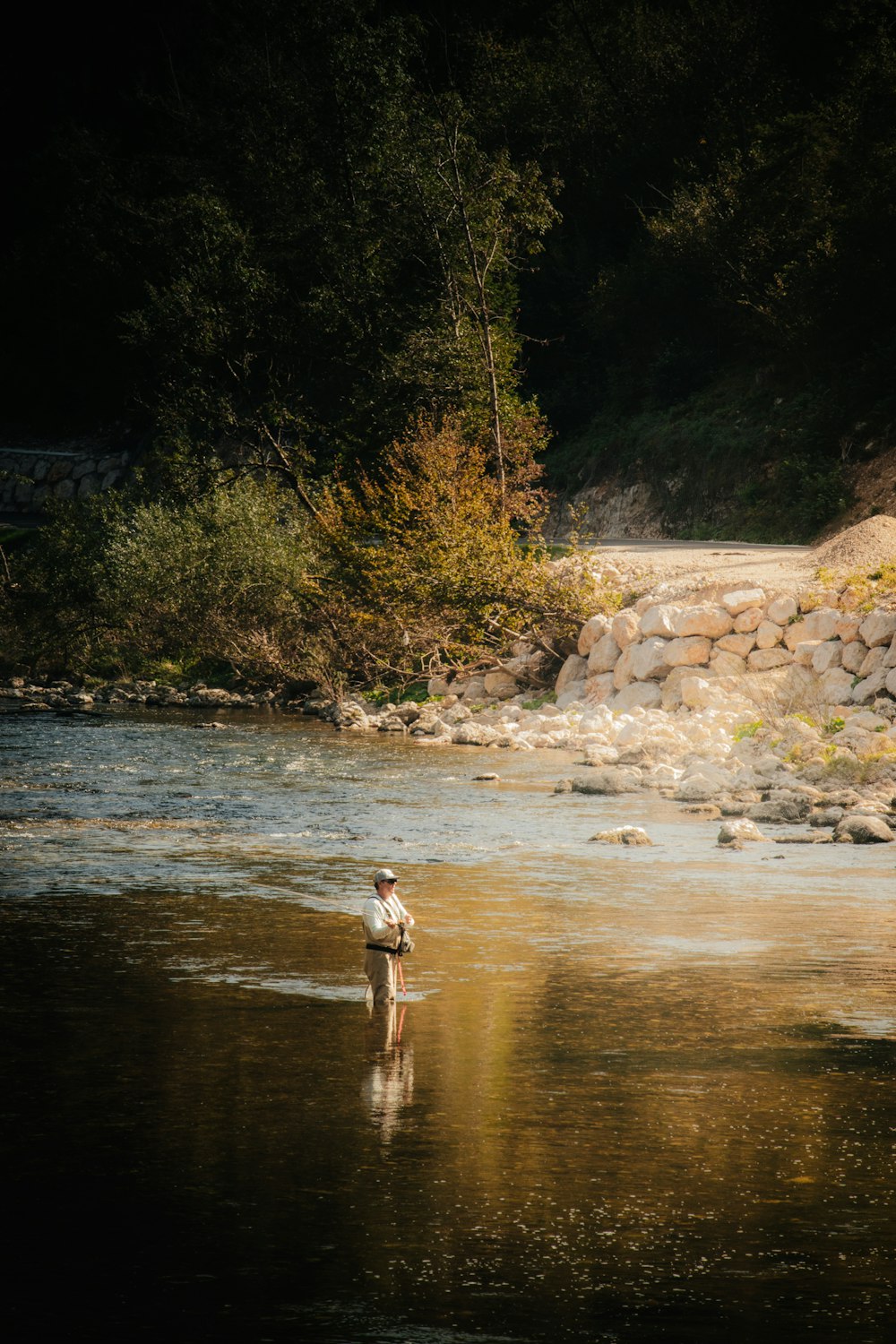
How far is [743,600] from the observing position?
27.8 m

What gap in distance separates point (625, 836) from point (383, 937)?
7368 mm

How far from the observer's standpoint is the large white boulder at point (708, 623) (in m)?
27.7

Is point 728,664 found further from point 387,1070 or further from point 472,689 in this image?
point 387,1070


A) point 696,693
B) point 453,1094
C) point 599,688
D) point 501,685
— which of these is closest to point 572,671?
point 599,688

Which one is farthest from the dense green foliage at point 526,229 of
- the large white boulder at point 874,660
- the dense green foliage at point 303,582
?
the large white boulder at point 874,660

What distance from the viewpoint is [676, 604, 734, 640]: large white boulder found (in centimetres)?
2770

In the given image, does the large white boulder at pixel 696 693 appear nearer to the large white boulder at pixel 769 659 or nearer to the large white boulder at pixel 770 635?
the large white boulder at pixel 769 659

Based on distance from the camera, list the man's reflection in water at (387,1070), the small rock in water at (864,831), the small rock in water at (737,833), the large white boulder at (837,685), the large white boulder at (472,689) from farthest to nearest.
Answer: the large white boulder at (472,689), the large white boulder at (837,685), the small rock in water at (864,831), the small rock in water at (737,833), the man's reflection in water at (387,1070)

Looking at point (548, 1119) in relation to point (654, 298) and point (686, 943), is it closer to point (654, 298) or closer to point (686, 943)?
point (686, 943)

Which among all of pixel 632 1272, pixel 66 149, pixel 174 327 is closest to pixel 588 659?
pixel 174 327

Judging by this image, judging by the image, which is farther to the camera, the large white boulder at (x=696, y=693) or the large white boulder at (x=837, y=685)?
the large white boulder at (x=696, y=693)

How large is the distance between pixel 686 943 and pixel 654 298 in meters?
40.3

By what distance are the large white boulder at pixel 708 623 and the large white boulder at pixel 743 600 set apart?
14 cm

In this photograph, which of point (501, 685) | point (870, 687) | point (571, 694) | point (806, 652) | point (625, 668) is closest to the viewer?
point (870, 687)
